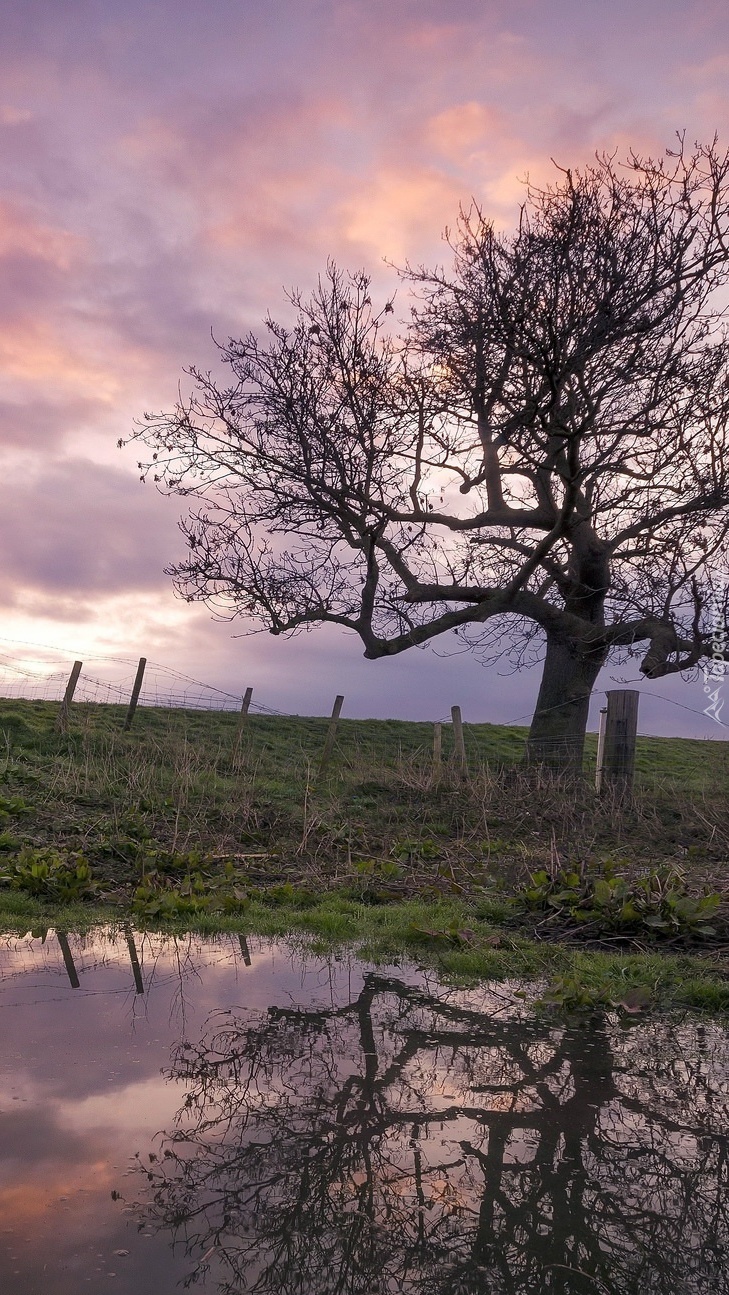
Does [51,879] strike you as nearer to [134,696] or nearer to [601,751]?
[601,751]

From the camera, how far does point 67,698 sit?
18.6 metres

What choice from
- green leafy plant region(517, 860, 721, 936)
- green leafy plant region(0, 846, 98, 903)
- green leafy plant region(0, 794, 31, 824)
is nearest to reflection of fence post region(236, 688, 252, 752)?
green leafy plant region(0, 794, 31, 824)

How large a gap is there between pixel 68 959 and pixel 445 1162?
312 cm

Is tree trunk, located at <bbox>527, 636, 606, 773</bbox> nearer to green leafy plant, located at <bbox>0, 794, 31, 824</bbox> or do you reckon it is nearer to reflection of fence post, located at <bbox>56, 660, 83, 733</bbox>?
green leafy plant, located at <bbox>0, 794, 31, 824</bbox>

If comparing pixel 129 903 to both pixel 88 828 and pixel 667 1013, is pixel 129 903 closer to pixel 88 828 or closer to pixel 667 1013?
pixel 88 828

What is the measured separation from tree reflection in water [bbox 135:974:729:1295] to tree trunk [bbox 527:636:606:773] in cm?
1184

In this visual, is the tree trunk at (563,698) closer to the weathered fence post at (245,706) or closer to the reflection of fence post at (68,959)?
the weathered fence post at (245,706)

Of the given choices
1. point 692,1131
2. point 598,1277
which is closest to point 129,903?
point 692,1131

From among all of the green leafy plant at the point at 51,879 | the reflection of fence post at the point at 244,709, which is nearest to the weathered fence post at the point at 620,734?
the reflection of fence post at the point at 244,709

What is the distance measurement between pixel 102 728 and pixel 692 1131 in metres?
17.4

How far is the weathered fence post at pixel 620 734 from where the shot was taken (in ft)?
48.0

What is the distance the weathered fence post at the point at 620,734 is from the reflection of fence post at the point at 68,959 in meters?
10.6

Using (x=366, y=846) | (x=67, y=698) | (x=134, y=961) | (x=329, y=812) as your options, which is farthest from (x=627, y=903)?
(x=67, y=698)

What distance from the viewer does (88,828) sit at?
888cm
